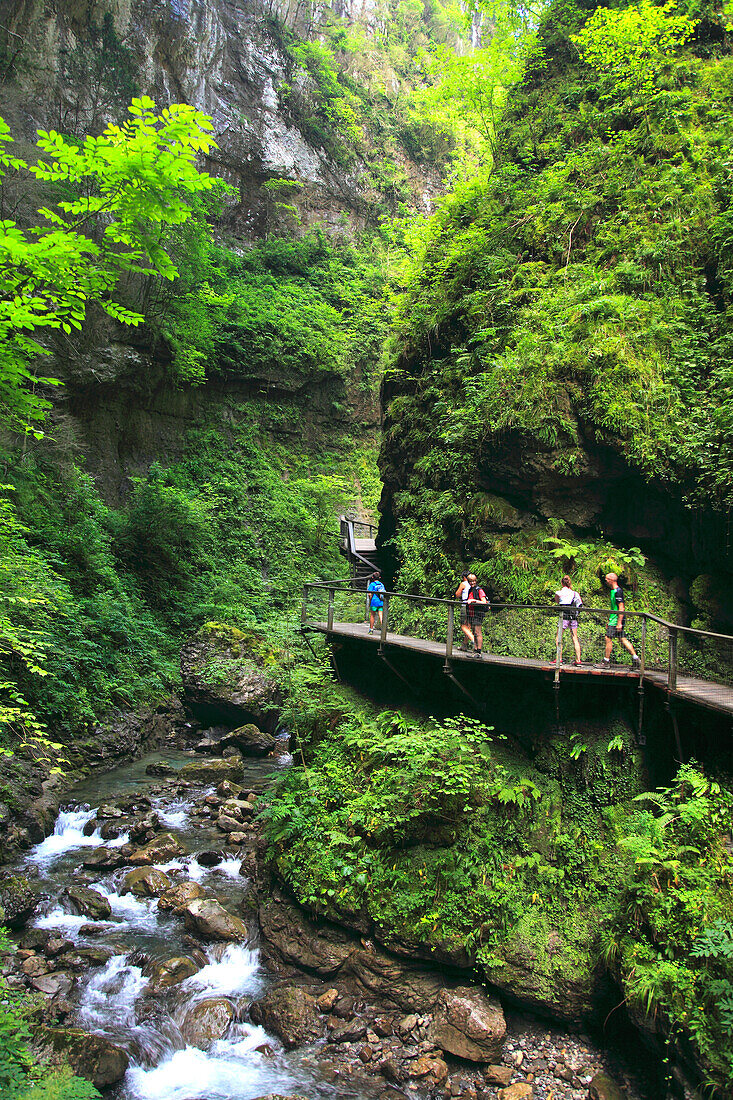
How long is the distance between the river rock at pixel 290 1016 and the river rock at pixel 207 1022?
14.0 inches

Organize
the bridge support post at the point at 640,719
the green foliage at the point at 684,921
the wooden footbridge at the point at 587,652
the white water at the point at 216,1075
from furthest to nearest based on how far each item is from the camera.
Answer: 1. the bridge support post at the point at 640,719
2. the wooden footbridge at the point at 587,652
3. the white water at the point at 216,1075
4. the green foliage at the point at 684,921

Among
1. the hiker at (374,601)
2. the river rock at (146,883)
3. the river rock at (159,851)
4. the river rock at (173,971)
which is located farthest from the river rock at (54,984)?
the hiker at (374,601)

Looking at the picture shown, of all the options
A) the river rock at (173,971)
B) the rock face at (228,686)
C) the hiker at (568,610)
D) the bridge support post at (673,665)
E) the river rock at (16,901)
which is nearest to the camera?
the bridge support post at (673,665)

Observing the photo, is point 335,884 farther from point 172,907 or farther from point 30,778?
point 30,778

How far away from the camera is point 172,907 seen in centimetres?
960

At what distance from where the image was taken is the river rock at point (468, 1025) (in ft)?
22.4

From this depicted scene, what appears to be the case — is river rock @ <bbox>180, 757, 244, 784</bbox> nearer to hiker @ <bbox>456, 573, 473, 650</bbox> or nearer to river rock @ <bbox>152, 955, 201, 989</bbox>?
river rock @ <bbox>152, 955, 201, 989</bbox>

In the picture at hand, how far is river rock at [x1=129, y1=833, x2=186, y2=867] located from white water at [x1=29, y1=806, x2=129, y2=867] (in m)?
0.62

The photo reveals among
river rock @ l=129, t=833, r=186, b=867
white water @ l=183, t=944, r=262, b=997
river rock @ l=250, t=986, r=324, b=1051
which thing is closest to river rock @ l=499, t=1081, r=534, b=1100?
river rock @ l=250, t=986, r=324, b=1051

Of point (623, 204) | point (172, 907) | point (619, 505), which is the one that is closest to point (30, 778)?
point (172, 907)

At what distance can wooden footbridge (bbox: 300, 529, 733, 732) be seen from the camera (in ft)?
24.7

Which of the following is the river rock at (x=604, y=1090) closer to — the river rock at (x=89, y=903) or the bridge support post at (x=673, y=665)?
the bridge support post at (x=673, y=665)

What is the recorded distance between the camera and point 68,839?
11.3 meters

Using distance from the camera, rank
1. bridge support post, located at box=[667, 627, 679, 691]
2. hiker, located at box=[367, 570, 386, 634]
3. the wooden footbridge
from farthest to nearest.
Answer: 1. hiker, located at box=[367, 570, 386, 634]
2. the wooden footbridge
3. bridge support post, located at box=[667, 627, 679, 691]
